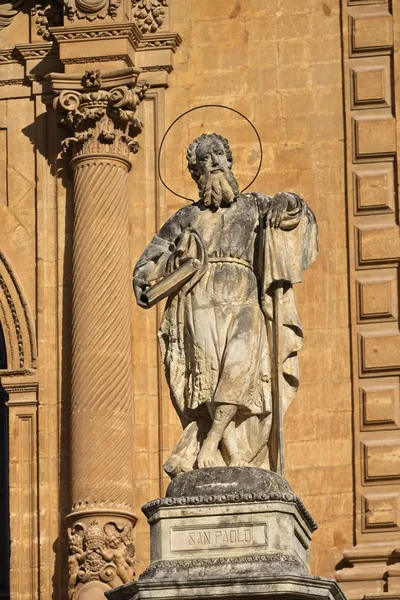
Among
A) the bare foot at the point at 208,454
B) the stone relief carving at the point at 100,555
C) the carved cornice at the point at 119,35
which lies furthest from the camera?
the carved cornice at the point at 119,35

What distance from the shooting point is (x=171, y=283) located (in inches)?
739

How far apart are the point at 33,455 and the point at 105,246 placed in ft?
6.61

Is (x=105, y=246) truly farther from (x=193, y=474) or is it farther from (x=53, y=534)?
(x=193, y=474)

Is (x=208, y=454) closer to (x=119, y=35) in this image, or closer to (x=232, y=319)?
(x=232, y=319)

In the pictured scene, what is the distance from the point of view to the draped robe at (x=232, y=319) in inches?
730

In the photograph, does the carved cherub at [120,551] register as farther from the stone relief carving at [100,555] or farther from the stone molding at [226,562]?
the stone molding at [226,562]

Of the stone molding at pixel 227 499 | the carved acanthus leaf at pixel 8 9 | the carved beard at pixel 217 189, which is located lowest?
the stone molding at pixel 227 499

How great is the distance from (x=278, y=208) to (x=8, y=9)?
7.31 m

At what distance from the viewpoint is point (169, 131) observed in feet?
80.7

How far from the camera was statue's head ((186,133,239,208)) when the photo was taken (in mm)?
19016

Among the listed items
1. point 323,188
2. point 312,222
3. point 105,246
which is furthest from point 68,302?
point 312,222

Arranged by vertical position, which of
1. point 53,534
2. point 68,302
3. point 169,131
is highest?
point 169,131

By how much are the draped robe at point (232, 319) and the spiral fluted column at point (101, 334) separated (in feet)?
15.2

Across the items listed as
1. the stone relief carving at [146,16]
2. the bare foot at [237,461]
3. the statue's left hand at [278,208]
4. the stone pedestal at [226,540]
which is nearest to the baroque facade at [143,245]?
the stone relief carving at [146,16]
